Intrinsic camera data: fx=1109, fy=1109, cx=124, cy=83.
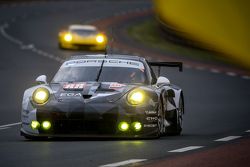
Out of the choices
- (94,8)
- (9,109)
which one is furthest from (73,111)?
(94,8)

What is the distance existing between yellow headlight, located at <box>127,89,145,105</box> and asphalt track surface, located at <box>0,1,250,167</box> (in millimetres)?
554

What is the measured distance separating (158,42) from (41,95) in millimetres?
37289

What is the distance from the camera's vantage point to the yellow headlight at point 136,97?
14101 mm

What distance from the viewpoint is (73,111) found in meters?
13.9

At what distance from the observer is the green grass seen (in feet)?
142

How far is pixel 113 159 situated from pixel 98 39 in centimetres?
3602

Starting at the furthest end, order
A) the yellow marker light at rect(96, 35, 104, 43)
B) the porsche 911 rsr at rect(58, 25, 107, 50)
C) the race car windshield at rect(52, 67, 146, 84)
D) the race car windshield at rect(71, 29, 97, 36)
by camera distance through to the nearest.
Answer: the race car windshield at rect(71, 29, 97, 36), the yellow marker light at rect(96, 35, 104, 43), the porsche 911 rsr at rect(58, 25, 107, 50), the race car windshield at rect(52, 67, 146, 84)

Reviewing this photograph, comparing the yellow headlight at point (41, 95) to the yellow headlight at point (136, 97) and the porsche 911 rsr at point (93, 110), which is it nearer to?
the porsche 911 rsr at point (93, 110)

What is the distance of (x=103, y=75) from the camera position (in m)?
15.3

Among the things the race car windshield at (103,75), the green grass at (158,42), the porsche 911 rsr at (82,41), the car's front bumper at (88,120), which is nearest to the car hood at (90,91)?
the car's front bumper at (88,120)

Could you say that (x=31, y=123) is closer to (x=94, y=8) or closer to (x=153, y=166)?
(x=153, y=166)

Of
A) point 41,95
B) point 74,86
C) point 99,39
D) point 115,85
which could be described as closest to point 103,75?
point 115,85

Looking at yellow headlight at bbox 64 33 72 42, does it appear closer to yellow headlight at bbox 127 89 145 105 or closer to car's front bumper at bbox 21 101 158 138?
yellow headlight at bbox 127 89 145 105

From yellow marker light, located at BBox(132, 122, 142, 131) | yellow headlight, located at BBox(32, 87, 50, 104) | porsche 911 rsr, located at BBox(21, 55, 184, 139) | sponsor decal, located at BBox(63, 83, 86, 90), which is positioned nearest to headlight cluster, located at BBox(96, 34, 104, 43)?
porsche 911 rsr, located at BBox(21, 55, 184, 139)
